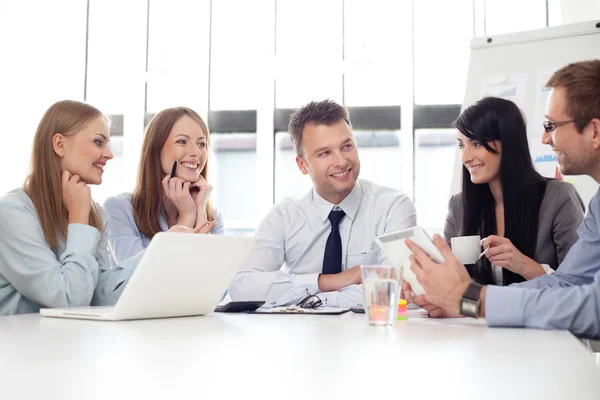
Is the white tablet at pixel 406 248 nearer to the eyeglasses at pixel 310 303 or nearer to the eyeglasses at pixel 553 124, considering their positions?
the eyeglasses at pixel 310 303

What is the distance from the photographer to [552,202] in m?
2.48

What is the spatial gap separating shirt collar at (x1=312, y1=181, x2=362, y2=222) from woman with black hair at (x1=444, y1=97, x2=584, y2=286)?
16.6 inches

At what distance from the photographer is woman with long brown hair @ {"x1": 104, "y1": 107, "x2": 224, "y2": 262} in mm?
2793

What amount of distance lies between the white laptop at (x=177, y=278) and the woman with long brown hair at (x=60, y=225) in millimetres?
259

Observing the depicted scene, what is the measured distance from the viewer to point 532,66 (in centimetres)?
368

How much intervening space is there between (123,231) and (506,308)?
1753mm

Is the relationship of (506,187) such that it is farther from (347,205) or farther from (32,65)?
(32,65)

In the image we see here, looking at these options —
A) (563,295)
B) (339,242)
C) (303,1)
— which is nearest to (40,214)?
→ (339,242)

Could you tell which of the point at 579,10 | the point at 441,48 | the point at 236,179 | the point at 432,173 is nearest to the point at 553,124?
the point at 579,10

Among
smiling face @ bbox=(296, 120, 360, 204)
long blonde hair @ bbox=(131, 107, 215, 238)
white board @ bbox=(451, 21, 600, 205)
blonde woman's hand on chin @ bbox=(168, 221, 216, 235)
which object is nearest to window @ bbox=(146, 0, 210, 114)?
white board @ bbox=(451, 21, 600, 205)

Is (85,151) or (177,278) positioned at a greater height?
(85,151)

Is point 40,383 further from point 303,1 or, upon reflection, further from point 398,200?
point 303,1

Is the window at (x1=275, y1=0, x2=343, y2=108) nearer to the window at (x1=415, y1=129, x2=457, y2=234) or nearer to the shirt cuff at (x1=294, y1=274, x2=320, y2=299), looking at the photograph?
the window at (x1=415, y1=129, x2=457, y2=234)

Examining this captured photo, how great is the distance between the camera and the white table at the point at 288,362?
0.73 meters
